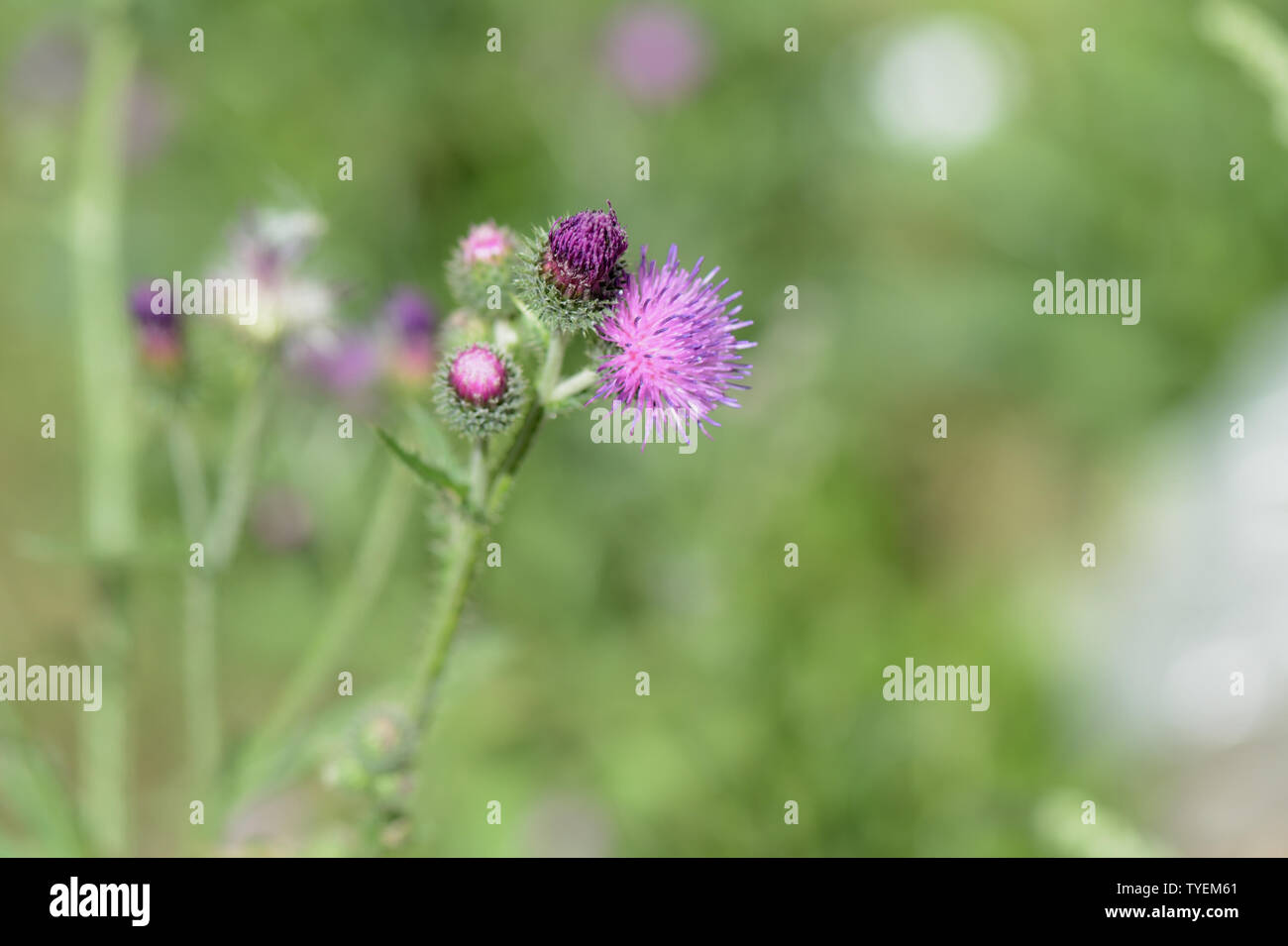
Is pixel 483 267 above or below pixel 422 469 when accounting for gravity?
above

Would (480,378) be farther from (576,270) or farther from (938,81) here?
(938,81)

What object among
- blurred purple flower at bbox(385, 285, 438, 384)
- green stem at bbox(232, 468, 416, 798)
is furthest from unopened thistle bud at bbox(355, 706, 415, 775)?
blurred purple flower at bbox(385, 285, 438, 384)

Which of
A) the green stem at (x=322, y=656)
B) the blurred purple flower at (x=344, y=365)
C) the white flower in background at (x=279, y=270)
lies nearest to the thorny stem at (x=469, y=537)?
the green stem at (x=322, y=656)

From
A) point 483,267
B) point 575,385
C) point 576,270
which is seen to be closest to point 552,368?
point 575,385

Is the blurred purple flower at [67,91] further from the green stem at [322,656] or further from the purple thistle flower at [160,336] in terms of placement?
the green stem at [322,656]
